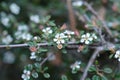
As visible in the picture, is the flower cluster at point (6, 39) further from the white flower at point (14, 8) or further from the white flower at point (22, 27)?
the white flower at point (14, 8)

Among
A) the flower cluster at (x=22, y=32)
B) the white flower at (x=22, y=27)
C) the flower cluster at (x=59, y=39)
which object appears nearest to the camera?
the flower cluster at (x=59, y=39)

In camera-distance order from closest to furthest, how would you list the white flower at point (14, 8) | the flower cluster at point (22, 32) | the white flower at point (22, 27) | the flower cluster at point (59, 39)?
the flower cluster at point (59, 39)
the flower cluster at point (22, 32)
the white flower at point (22, 27)
the white flower at point (14, 8)

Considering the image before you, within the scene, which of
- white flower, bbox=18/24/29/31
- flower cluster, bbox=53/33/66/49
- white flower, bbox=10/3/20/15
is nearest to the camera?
flower cluster, bbox=53/33/66/49

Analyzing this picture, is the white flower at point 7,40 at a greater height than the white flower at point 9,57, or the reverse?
the white flower at point 7,40

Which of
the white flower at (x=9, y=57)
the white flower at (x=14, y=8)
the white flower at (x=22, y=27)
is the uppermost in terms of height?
the white flower at (x=14, y=8)

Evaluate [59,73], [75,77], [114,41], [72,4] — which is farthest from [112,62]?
[72,4]

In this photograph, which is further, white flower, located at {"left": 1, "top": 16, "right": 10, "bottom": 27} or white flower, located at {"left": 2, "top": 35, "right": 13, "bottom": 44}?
white flower, located at {"left": 1, "top": 16, "right": 10, "bottom": 27}

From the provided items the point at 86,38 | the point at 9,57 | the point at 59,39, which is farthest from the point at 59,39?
the point at 9,57

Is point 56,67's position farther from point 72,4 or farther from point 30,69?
point 30,69

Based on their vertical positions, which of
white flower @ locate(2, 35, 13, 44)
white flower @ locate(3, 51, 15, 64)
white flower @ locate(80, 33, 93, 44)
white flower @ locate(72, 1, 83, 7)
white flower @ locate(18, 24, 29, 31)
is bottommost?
white flower @ locate(3, 51, 15, 64)

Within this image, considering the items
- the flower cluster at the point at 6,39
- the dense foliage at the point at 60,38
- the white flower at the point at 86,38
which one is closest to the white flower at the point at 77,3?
the dense foliage at the point at 60,38

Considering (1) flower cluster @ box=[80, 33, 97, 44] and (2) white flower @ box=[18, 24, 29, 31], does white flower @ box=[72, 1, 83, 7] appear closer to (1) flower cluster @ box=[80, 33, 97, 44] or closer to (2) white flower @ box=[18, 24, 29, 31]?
(2) white flower @ box=[18, 24, 29, 31]

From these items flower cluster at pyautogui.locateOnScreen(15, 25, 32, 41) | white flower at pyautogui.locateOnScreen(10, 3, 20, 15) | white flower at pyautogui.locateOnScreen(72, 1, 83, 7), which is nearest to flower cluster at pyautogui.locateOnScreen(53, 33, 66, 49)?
flower cluster at pyautogui.locateOnScreen(15, 25, 32, 41)
